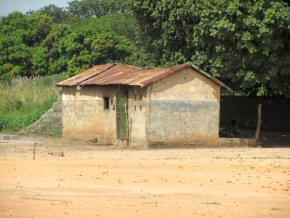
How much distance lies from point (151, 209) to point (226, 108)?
82.2 ft

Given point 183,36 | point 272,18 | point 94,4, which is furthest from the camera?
point 94,4

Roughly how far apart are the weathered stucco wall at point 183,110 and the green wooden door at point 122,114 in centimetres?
166

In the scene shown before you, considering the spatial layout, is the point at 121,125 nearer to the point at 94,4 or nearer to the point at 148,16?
the point at 148,16

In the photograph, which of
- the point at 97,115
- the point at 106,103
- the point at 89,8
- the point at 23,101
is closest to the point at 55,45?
the point at 23,101

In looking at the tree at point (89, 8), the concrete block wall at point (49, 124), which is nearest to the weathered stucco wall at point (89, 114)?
the concrete block wall at point (49, 124)

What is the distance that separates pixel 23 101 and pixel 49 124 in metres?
5.87

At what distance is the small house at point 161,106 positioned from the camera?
24094 millimetres

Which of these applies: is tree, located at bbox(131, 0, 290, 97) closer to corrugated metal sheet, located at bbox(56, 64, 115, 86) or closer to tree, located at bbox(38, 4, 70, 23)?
corrugated metal sheet, located at bbox(56, 64, 115, 86)

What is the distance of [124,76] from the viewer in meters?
26.5

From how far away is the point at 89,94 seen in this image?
27750 millimetres

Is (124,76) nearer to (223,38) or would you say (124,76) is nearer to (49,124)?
(223,38)

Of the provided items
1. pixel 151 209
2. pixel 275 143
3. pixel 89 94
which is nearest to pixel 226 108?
pixel 275 143

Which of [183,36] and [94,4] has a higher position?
[94,4]

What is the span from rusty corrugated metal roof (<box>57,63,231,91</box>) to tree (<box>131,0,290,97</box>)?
1.15 meters
